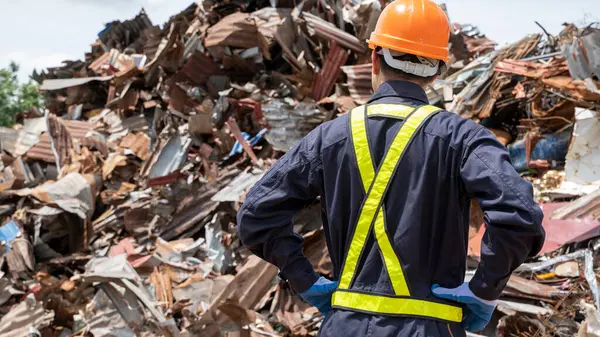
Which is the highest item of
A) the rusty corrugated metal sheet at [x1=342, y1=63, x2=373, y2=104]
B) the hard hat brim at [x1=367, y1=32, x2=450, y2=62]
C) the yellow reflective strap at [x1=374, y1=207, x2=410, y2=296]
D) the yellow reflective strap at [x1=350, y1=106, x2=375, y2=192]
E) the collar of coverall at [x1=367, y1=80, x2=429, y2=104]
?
the hard hat brim at [x1=367, y1=32, x2=450, y2=62]

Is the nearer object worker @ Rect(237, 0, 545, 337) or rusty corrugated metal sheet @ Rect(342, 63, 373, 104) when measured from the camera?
worker @ Rect(237, 0, 545, 337)

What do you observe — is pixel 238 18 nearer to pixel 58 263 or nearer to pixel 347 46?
pixel 347 46

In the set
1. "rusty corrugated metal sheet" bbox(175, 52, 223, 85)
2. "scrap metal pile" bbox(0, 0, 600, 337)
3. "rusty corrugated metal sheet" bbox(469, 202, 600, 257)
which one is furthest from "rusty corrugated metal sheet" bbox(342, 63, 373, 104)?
"rusty corrugated metal sheet" bbox(469, 202, 600, 257)

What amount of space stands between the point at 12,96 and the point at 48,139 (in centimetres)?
2167

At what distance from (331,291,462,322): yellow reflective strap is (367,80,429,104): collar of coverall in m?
0.64

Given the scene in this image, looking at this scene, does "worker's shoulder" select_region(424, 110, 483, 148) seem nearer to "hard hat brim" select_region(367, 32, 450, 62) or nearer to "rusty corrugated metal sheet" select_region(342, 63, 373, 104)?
"hard hat brim" select_region(367, 32, 450, 62)

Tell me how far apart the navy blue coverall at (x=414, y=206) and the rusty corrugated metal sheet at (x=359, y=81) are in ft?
18.7

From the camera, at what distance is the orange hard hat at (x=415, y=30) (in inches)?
81.9

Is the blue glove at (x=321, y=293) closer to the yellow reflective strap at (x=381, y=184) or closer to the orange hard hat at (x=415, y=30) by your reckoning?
the yellow reflective strap at (x=381, y=184)

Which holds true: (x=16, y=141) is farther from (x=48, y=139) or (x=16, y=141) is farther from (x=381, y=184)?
(x=381, y=184)

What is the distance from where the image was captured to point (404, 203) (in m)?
1.93

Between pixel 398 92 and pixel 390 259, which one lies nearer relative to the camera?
pixel 390 259

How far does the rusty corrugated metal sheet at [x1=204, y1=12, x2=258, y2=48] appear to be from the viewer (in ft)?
29.7

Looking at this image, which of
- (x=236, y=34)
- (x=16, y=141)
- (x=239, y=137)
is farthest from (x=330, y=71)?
(x=16, y=141)
